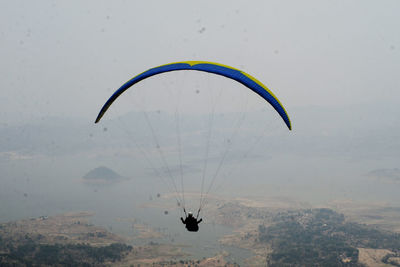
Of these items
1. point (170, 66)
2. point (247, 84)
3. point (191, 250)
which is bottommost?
point (191, 250)

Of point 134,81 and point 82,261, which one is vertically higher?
point 134,81

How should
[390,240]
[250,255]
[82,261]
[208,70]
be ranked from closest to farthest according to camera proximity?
[208,70], [82,261], [250,255], [390,240]

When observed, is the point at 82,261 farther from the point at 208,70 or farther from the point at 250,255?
the point at 208,70

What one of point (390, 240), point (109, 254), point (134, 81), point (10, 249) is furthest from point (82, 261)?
point (390, 240)

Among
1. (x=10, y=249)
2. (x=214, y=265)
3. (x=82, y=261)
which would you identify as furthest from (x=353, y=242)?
(x=10, y=249)

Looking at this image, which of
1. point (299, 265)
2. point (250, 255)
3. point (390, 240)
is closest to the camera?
point (299, 265)

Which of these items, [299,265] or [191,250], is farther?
[191,250]

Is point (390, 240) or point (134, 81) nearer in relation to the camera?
point (134, 81)

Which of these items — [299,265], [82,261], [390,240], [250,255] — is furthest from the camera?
[390,240]

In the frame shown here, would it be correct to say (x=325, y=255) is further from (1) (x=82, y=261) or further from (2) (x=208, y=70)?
(2) (x=208, y=70)
